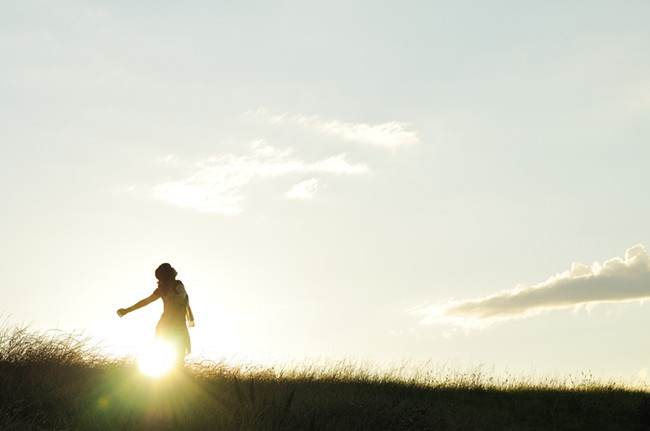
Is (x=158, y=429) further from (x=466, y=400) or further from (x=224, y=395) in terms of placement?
(x=466, y=400)

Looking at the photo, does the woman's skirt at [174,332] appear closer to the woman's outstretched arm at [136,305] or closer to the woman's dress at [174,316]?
the woman's dress at [174,316]

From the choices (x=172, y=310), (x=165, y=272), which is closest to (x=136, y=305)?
(x=172, y=310)

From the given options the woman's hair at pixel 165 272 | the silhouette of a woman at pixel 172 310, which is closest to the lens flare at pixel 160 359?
the silhouette of a woman at pixel 172 310

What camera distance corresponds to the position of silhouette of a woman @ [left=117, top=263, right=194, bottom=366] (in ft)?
40.5

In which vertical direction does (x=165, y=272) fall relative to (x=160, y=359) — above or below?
above

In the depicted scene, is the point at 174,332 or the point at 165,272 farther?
the point at 174,332

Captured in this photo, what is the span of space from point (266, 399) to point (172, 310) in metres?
2.79

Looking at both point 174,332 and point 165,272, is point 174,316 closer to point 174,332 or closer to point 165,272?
point 174,332

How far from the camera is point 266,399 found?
11164 millimetres

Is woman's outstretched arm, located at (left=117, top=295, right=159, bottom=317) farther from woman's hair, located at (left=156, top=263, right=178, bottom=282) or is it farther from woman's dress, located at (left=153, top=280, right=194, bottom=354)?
woman's hair, located at (left=156, top=263, right=178, bottom=282)

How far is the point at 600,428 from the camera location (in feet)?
46.7

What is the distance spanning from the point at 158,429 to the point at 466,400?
9090mm

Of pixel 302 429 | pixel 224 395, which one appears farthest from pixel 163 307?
pixel 302 429

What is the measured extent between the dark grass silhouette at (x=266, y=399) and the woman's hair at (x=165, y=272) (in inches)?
78.4
